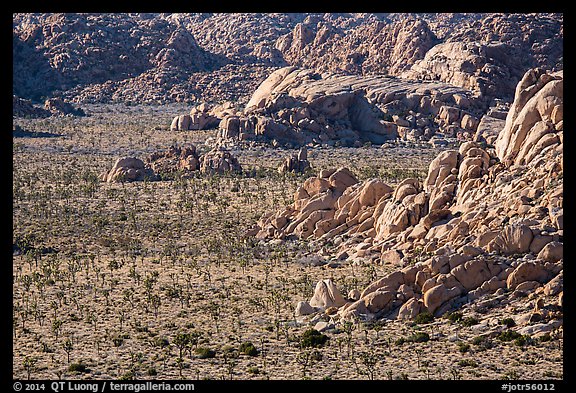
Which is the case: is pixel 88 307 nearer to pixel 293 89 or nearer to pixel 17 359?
pixel 17 359

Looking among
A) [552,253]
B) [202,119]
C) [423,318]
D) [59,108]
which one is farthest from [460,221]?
[59,108]

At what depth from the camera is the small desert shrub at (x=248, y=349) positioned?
48.0 m

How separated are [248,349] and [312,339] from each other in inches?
145

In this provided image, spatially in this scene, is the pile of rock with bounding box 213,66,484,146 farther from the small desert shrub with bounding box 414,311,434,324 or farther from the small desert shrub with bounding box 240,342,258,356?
the small desert shrub with bounding box 240,342,258,356

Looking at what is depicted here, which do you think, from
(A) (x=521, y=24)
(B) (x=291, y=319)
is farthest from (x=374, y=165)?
(A) (x=521, y=24)

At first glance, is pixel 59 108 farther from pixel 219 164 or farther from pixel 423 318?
pixel 423 318

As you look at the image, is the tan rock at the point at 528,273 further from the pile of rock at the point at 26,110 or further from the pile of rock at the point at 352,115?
the pile of rock at the point at 26,110

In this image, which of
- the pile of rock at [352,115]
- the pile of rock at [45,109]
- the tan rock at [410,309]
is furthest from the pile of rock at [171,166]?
the pile of rock at [45,109]

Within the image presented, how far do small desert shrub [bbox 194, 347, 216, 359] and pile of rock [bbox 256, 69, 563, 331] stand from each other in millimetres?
8849

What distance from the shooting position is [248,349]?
1900 inches

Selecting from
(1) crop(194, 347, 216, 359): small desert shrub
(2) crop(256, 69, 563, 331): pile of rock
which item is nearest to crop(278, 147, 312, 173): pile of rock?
(2) crop(256, 69, 563, 331): pile of rock

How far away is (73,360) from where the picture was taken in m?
47.8

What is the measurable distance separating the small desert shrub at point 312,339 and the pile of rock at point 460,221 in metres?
3.39

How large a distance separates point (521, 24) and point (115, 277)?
502 feet
